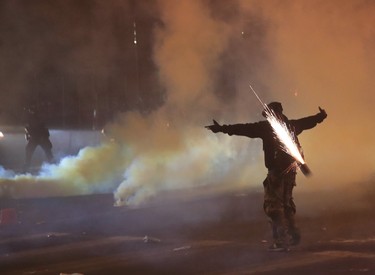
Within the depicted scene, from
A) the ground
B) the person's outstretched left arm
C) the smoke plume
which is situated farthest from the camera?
the smoke plume

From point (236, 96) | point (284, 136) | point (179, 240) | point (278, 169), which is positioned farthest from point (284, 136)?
point (236, 96)

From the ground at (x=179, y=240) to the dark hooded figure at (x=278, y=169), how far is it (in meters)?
0.21

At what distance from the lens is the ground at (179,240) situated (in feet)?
20.9

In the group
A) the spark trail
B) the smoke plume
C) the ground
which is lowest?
the ground

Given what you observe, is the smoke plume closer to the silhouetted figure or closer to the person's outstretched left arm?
the silhouetted figure

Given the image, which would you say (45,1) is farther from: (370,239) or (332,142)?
(370,239)

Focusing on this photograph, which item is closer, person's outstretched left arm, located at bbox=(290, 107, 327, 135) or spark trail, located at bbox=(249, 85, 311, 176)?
spark trail, located at bbox=(249, 85, 311, 176)

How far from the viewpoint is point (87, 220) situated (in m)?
10.1

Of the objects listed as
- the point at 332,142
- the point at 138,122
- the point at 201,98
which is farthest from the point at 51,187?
the point at 332,142

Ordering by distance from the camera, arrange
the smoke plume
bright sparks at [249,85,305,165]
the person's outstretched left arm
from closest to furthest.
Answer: bright sparks at [249,85,305,165], the person's outstretched left arm, the smoke plume

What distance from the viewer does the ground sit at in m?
Result: 6.36

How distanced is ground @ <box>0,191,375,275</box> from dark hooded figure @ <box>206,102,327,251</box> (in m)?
0.21

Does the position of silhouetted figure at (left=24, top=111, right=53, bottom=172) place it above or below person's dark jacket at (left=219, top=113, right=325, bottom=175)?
above

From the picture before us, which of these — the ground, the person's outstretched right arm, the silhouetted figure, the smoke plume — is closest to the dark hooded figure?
the person's outstretched right arm
